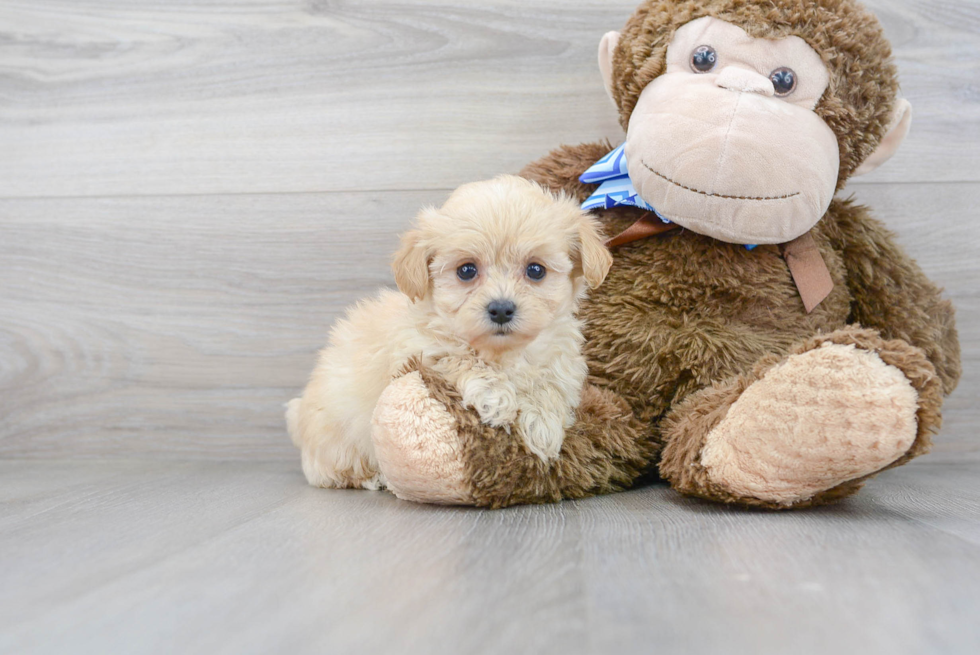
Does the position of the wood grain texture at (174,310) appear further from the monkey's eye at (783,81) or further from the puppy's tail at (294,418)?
the monkey's eye at (783,81)

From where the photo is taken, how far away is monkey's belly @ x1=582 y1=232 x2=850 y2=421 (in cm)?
110

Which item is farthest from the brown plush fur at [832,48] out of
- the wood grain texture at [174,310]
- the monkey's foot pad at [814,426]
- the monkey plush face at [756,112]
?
the wood grain texture at [174,310]

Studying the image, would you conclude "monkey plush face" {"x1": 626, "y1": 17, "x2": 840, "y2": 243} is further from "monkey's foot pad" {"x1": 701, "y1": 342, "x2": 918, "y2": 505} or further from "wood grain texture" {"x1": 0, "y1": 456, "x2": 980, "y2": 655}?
"wood grain texture" {"x1": 0, "y1": 456, "x2": 980, "y2": 655}

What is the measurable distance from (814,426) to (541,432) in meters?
0.33

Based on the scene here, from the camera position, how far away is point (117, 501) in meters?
1.08

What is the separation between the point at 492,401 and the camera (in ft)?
3.10

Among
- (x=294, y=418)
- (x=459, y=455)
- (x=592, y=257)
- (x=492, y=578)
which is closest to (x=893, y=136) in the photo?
(x=592, y=257)

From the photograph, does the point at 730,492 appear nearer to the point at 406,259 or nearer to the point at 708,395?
the point at 708,395

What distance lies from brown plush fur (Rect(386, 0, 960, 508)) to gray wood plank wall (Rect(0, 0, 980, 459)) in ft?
0.85

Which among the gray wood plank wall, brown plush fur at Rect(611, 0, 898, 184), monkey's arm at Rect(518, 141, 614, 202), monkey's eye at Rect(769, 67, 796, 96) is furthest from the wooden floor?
monkey's eye at Rect(769, 67, 796, 96)

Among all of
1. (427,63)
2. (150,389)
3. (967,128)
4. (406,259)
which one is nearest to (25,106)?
(150,389)

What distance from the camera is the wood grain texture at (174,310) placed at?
57.8 inches

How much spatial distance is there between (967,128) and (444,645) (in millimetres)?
1409

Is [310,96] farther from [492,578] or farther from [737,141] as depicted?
[492,578]
